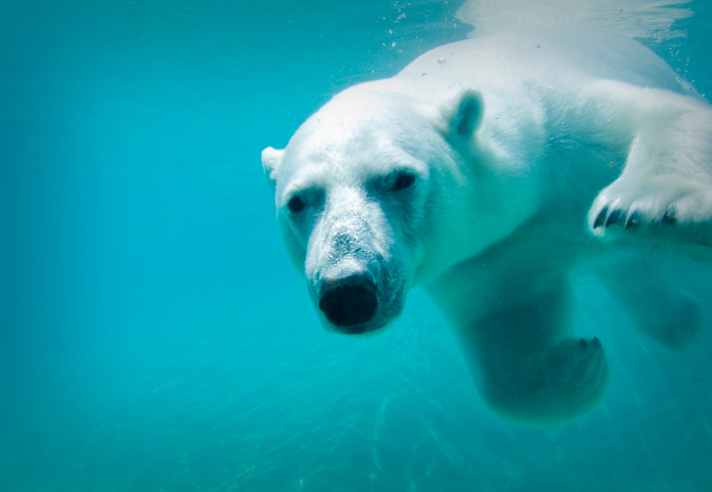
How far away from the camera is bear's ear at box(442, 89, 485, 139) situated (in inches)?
65.3

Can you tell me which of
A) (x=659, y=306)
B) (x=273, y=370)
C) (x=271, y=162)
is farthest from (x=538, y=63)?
(x=273, y=370)

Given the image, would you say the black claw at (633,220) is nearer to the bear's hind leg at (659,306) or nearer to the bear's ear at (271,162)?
the bear's hind leg at (659,306)

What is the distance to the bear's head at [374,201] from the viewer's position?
1245 millimetres

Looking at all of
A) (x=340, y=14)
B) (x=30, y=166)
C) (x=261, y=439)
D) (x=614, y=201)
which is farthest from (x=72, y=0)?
(x=30, y=166)

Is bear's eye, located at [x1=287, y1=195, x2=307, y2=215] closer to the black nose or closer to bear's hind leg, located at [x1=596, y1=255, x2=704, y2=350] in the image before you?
the black nose

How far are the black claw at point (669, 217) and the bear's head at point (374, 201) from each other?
2.20 feet

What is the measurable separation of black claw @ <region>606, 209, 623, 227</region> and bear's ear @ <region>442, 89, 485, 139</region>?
66 centimetres

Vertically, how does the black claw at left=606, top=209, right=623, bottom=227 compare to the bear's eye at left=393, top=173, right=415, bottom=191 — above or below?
below

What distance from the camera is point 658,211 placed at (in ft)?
3.91

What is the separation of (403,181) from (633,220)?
2.48ft

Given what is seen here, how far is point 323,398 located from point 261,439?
4.62ft

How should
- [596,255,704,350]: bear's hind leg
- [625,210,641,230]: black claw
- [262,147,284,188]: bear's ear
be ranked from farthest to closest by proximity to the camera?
[596,255,704,350]: bear's hind leg
[262,147,284,188]: bear's ear
[625,210,641,230]: black claw

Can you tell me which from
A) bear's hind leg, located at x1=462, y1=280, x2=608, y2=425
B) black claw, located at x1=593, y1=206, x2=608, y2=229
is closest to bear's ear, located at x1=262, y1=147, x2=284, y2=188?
bear's hind leg, located at x1=462, y1=280, x2=608, y2=425

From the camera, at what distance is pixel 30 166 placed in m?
21.4
